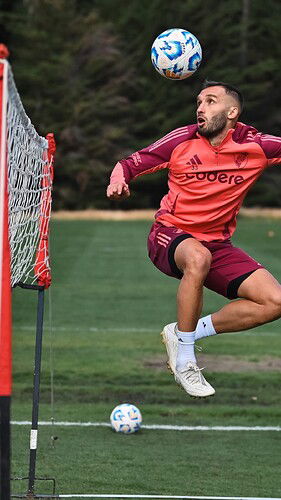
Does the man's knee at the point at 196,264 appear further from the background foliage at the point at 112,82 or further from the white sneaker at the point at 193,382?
the background foliage at the point at 112,82

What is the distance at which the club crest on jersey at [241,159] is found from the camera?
850 cm

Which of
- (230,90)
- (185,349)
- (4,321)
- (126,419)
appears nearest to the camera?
(4,321)

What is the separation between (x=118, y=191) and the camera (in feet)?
25.0

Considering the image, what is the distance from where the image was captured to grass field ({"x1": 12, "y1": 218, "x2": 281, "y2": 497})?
922 cm

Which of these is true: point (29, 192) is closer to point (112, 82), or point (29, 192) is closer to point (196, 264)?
point (196, 264)

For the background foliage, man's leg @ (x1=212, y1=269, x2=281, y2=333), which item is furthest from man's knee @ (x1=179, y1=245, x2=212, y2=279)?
the background foliage

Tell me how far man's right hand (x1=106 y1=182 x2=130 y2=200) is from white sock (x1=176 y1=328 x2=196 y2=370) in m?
1.13

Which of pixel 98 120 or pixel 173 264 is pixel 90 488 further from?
pixel 98 120

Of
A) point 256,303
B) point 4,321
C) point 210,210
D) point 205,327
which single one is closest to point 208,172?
point 210,210

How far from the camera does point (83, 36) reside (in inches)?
2822

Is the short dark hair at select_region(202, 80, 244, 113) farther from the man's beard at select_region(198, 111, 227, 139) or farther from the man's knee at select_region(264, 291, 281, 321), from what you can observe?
the man's knee at select_region(264, 291, 281, 321)

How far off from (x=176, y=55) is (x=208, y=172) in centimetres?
82

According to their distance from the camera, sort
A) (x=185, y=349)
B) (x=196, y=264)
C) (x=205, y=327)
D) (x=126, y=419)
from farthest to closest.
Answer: (x=126, y=419)
(x=205, y=327)
(x=185, y=349)
(x=196, y=264)

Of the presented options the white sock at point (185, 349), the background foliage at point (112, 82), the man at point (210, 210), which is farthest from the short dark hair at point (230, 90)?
the background foliage at point (112, 82)
